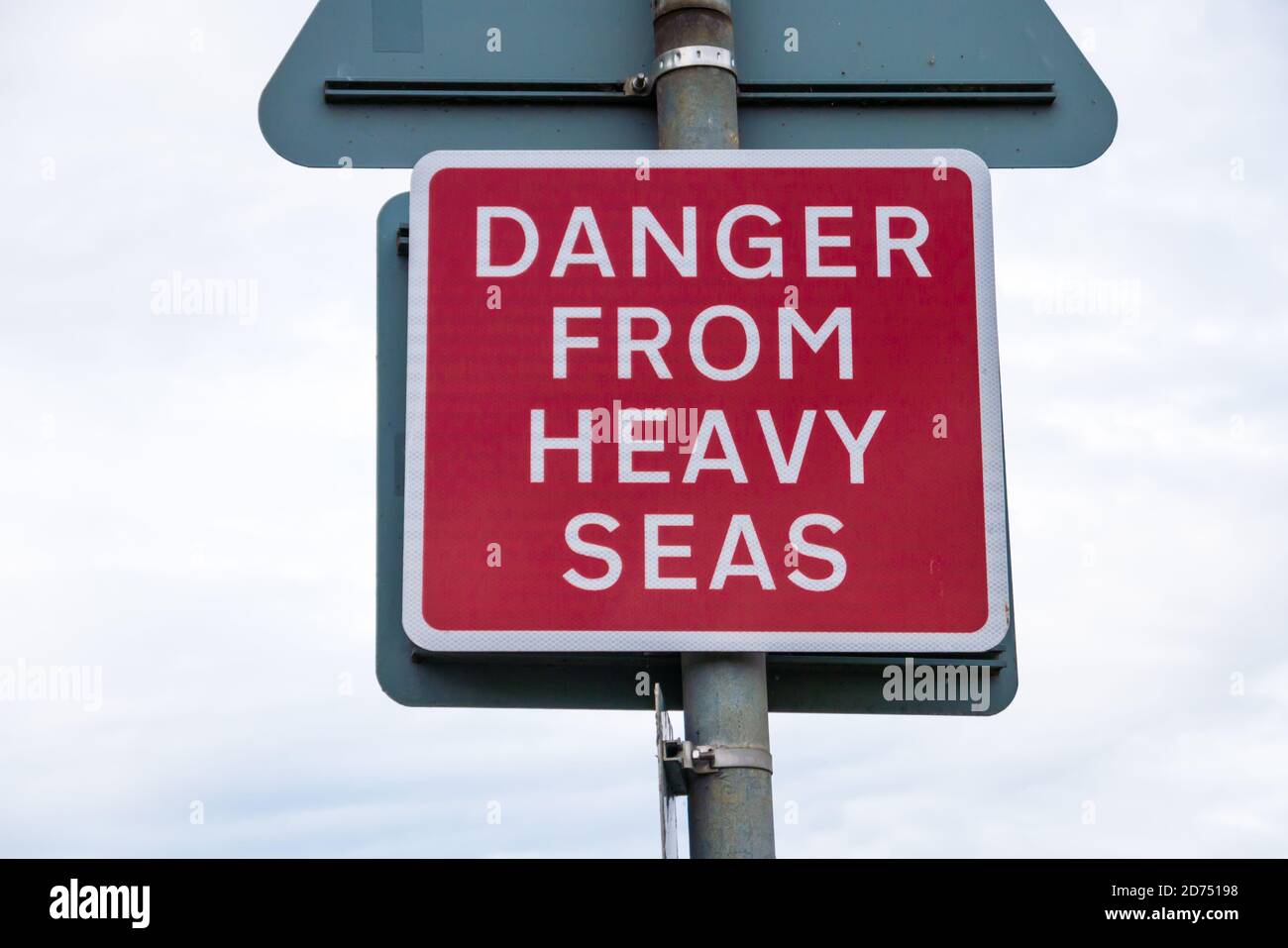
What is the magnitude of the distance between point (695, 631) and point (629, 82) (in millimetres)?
1281

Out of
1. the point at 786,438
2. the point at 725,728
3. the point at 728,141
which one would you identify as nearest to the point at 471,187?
the point at 728,141

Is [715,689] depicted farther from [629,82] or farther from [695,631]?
[629,82]

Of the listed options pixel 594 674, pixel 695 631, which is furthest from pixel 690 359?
pixel 594 674

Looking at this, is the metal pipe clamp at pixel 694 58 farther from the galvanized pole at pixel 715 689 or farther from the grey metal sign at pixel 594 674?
the grey metal sign at pixel 594 674

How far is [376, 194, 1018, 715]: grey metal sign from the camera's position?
4.53m

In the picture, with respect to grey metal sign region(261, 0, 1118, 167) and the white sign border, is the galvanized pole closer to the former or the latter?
the white sign border

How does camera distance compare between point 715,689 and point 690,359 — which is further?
point 690,359

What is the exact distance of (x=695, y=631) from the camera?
427cm

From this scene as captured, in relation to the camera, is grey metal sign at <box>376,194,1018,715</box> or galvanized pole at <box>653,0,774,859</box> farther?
grey metal sign at <box>376,194,1018,715</box>

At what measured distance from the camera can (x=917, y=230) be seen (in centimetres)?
462

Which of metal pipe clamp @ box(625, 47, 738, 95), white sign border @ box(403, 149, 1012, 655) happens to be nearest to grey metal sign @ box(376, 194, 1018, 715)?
white sign border @ box(403, 149, 1012, 655)

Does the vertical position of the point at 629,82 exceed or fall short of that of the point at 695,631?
it exceeds it

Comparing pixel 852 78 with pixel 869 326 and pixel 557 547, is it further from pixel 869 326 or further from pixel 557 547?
pixel 557 547

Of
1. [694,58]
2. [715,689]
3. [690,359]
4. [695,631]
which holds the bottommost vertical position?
[715,689]
